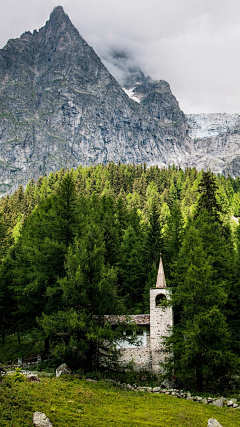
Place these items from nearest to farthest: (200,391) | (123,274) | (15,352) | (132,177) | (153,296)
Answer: (200,391) → (153,296) → (15,352) → (123,274) → (132,177)

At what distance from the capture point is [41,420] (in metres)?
10.1

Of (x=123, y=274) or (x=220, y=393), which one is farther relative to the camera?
(x=123, y=274)

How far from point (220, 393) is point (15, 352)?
17.0 m

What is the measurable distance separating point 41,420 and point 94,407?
135 inches

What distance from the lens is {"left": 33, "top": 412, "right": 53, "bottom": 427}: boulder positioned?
9.97 metres

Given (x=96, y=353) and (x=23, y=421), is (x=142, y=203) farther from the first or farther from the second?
(x=23, y=421)

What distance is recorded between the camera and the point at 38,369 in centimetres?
2042

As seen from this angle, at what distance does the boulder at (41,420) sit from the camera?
9969 mm

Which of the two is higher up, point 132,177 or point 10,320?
point 132,177

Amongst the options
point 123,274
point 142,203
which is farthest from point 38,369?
point 142,203

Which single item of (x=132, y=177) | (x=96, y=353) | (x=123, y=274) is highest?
(x=132, y=177)

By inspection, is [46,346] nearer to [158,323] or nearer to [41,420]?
[158,323]

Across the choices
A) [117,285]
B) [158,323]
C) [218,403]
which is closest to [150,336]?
[158,323]

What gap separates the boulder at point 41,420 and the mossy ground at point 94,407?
0.58 feet
